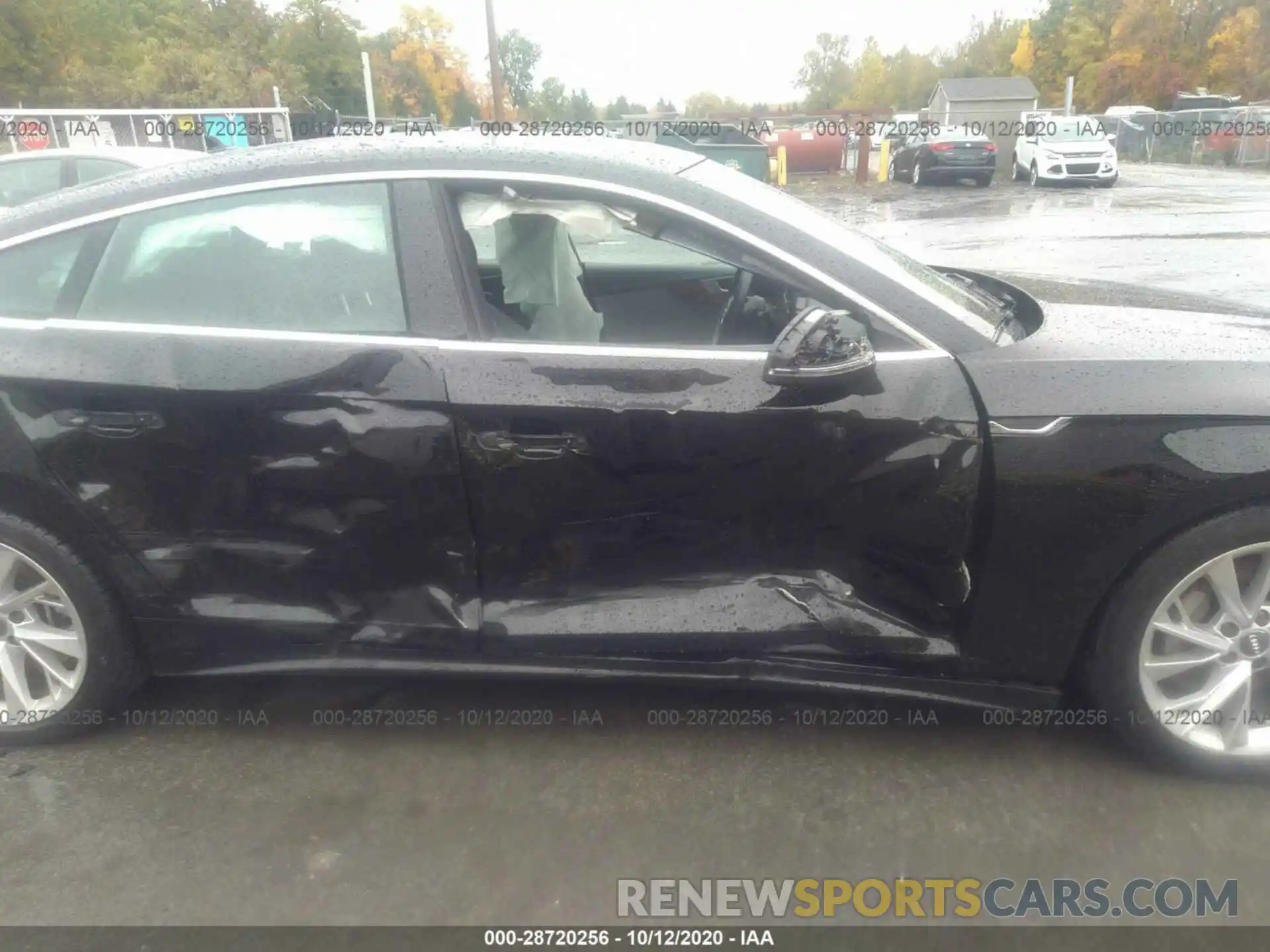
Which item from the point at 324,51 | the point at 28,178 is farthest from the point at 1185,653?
the point at 324,51

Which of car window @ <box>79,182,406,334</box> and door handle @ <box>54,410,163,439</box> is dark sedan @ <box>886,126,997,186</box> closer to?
car window @ <box>79,182,406,334</box>

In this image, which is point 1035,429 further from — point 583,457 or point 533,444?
point 533,444

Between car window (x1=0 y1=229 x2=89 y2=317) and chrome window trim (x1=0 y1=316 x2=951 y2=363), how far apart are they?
0.18 ft

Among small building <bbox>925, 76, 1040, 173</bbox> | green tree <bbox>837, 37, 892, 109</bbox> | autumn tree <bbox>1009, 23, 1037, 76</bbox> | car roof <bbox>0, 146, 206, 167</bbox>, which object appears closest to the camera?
car roof <bbox>0, 146, 206, 167</bbox>

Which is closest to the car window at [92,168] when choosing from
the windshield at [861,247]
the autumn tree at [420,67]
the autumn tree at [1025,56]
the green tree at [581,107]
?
the windshield at [861,247]

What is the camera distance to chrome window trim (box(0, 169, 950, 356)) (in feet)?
7.79

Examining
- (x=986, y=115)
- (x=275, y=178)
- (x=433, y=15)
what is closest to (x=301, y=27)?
(x=433, y=15)

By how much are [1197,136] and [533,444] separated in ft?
111

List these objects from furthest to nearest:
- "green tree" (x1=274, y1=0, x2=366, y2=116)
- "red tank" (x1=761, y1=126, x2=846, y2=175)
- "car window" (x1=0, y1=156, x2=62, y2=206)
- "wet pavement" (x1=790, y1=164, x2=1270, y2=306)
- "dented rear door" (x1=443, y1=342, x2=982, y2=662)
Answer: "green tree" (x1=274, y1=0, x2=366, y2=116)
"red tank" (x1=761, y1=126, x2=846, y2=175)
"wet pavement" (x1=790, y1=164, x2=1270, y2=306)
"car window" (x1=0, y1=156, x2=62, y2=206)
"dented rear door" (x1=443, y1=342, x2=982, y2=662)

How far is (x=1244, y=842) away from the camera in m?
2.25

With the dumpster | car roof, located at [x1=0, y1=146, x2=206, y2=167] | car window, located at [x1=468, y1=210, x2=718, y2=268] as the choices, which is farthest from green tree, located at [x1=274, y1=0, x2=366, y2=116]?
car window, located at [x1=468, y1=210, x2=718, y2=268]

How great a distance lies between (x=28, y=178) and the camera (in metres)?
8.44

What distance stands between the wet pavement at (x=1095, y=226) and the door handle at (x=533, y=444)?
3.99 m
